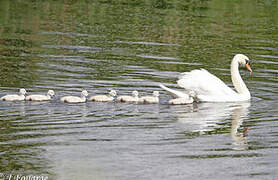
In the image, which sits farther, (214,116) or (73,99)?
(73,99)

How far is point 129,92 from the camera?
1695cm

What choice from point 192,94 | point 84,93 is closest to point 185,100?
point 192,94

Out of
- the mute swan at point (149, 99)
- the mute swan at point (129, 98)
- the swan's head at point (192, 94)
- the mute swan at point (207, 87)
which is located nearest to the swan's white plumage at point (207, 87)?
the mute swan at point (207, 87)

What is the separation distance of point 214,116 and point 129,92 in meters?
2.57

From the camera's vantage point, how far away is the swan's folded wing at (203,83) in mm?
16828

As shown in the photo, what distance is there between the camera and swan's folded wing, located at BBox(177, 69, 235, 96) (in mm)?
16828

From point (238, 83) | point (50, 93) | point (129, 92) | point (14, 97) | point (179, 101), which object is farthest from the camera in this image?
point (238, 83)

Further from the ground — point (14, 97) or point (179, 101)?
point (14, 97)

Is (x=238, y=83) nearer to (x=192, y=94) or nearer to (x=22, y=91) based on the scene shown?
(x=192, y=94)

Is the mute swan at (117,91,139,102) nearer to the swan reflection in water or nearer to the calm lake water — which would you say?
the calm lake water

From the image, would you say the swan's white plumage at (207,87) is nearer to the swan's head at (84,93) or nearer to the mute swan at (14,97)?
the swan's head at (84,93)

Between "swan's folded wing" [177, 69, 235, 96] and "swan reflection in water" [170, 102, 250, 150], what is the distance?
0.35 metres

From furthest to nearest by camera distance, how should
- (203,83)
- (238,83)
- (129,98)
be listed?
1. (238,83)
2. (203,83)
3. (129,98)

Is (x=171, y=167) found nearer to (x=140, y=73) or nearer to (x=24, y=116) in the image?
(x=24, y=116)
